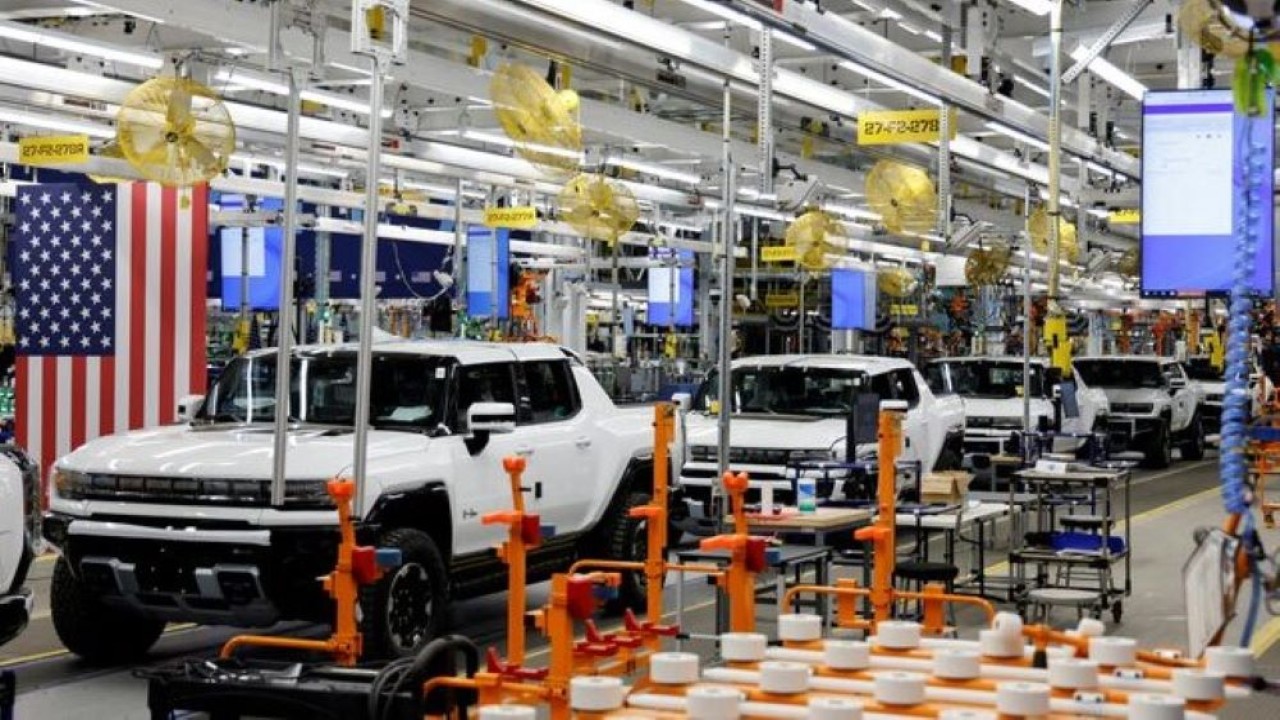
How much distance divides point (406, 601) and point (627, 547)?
2408mm

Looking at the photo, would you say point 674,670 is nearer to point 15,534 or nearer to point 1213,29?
point 1213,29

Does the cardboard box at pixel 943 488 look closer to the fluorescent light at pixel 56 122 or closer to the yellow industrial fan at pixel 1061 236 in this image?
the yellow industrial fan at pixel 1061 236

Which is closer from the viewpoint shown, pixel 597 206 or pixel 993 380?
pixel 597 206

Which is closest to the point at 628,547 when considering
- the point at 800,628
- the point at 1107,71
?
the point at 1107,71

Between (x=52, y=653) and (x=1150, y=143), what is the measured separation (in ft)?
20.9

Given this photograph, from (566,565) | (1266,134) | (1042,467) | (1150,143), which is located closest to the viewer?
(1266,134)

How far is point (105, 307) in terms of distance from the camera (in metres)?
13.0

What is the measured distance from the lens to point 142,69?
1617 cm

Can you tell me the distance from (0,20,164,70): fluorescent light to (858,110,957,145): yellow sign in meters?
5.83

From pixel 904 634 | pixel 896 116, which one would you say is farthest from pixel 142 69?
pixel 904 634

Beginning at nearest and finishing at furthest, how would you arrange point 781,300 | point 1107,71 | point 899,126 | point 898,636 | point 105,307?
1. point 898,636
2. point 105,307
3. point 899,126
4. point 1107,71
5. point 781,300

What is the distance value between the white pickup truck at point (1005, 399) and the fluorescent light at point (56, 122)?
30.2 ft

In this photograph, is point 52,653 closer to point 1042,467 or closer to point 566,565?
point 566,565

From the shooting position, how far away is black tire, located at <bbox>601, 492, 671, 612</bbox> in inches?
403
